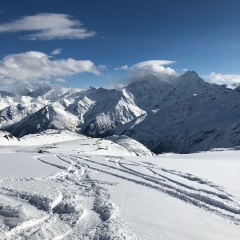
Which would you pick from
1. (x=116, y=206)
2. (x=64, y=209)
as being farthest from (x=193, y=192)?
(x=64, y=209)

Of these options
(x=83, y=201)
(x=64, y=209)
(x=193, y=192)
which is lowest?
(x=64, y=209)

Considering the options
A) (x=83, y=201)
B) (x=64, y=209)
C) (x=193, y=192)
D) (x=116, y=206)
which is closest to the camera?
(x=64, y=209)

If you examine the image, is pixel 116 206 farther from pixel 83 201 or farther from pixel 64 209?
pixel 64 209

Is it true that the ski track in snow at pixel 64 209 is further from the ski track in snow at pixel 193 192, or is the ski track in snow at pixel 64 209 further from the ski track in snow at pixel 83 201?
the ski track in snow at pixel 193 192

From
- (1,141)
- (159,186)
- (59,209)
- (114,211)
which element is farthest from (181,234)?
(1,141)

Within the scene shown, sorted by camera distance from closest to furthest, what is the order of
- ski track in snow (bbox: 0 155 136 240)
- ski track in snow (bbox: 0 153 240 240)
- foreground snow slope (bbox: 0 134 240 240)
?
1. ski track in snow (bbox: 0 155 136 240)
2. ski track in snow (bbox: 0 153 240 240)
3. foreground snow slope (bbox: 0 134 240 240)

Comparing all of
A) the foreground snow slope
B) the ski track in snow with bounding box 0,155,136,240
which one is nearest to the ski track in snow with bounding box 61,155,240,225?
the foreground snow slope

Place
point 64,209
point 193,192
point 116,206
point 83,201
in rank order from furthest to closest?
1. point 193,192
2. point 83,201
3. point 116,206
4. point 64,209

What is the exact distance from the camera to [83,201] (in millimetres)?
15773

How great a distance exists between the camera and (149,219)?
13.6 metres

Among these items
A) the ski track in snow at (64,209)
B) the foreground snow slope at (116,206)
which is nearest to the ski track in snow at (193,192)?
the foreground snow slope at (116,206)

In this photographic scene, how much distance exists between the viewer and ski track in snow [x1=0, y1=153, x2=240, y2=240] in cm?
1184

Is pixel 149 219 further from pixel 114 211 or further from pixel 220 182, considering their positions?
pixel 220 182

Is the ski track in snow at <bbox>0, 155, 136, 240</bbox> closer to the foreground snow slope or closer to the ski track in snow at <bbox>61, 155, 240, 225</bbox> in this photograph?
the foreground snow slope
